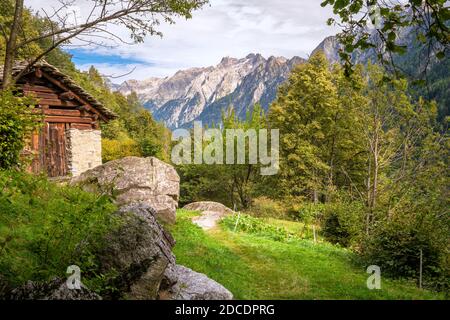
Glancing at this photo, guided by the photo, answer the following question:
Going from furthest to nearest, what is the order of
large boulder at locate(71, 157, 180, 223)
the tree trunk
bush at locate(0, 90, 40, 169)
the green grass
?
large boulder at locate(71, 157, 180, 223) → the tree trunk → the green grass → bush at locate(0, 90, 40, 169)

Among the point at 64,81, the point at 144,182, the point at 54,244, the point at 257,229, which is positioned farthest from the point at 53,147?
the point at 54,244

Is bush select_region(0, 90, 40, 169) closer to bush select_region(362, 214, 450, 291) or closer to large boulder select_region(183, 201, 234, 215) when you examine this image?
bush select_region(362, 214, 450, 291)

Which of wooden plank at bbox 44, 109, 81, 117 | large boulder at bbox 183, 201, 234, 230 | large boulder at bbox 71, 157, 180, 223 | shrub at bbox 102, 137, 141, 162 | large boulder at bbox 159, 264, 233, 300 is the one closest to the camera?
large boulder at bbox 159, 264, 233, 300

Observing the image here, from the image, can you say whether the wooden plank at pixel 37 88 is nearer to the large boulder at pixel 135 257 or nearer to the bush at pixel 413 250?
the large boulder at pixel 135 257

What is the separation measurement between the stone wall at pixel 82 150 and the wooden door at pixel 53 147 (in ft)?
1.10

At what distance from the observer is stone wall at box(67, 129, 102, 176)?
72.6 feet

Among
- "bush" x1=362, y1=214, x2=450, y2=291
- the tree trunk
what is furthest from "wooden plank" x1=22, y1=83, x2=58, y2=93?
"bush" x1=362, y1=214, x2=450, y2=291

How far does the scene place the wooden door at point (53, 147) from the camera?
20656mm

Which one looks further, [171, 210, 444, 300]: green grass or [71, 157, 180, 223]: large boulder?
[71, 157, 180, 223]: large boulder

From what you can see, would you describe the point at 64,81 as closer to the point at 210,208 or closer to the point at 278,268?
the point at 210,208

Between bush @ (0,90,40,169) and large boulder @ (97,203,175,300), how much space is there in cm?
360

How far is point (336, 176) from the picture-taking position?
113ft

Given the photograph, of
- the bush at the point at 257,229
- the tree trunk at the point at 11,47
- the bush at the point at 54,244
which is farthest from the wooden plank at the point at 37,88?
the bush at the point at 54,244
